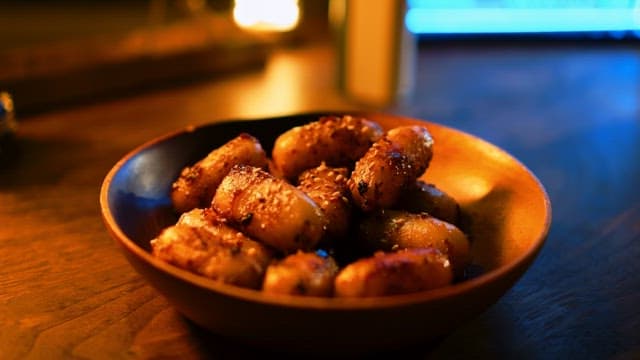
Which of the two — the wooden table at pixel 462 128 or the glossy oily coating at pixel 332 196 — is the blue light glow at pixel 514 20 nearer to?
the wooden table at pixel 462 128

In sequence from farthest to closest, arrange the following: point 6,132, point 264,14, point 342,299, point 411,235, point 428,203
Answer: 1. point 264,14
2. point 6,132
3. point 428,203
4. point 411,235
5. point 342,299

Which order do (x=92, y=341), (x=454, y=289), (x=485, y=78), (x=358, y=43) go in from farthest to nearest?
1. (x=485, y=78)
2. (x=358, y=43)
3. (x=92, y=341)
4. (x=454, y=289)

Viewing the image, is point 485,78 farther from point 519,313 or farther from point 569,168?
point 519,313

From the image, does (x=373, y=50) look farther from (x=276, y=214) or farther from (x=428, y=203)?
(x=276, y=214)

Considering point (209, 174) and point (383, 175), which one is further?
point (209, 174)

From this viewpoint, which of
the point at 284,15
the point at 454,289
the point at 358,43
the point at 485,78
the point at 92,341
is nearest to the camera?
the point at 454,289

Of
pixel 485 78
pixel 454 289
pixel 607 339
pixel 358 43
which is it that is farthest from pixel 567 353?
pixel 485 78

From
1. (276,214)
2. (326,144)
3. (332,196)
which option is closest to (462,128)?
(326,144)

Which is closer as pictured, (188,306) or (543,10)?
(188,306)
